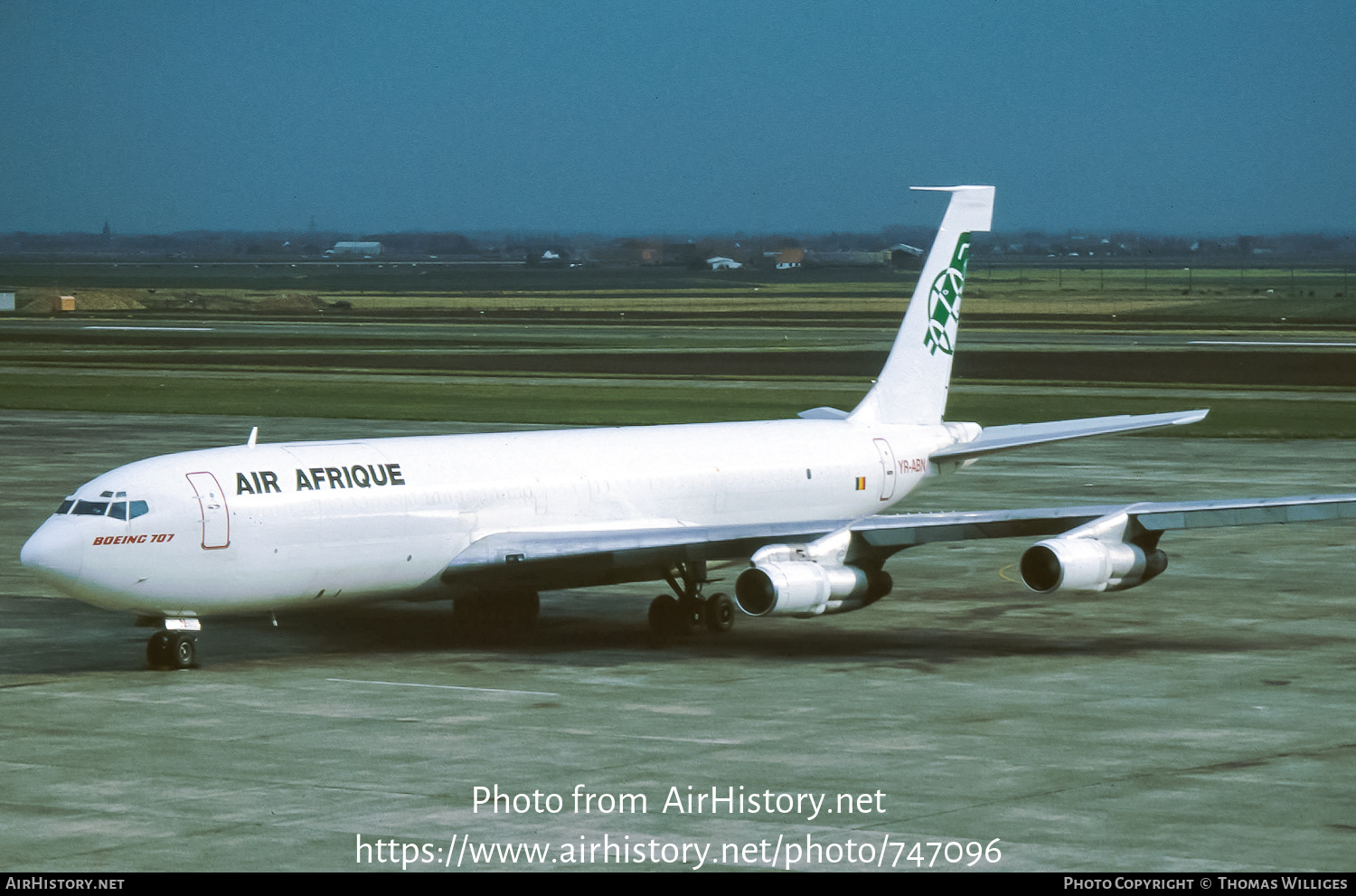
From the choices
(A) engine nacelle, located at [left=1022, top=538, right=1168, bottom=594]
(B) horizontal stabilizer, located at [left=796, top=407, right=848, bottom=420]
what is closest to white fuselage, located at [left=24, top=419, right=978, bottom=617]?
(B) horizontal stabilizer, located at [left=796, top=407, right=848, bottom=420]

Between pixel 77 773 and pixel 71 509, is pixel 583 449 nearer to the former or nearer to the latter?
pixel 71 509

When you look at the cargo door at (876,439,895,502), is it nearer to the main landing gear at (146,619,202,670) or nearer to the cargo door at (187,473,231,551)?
the cargo door at (187,473,231,551)

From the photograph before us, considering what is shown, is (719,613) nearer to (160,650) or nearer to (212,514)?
(212,514)

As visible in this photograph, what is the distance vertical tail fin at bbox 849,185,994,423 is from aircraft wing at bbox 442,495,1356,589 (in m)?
8.22

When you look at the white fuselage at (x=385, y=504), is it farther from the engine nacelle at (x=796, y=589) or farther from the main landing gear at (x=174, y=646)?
the engine nacelle at (x=796, y=589)

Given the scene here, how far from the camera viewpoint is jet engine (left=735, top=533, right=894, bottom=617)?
2888 centimetres

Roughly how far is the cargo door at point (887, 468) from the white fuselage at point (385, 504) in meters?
0.64

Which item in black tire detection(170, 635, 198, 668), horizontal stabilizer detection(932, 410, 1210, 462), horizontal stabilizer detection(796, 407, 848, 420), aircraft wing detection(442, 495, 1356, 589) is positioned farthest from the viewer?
horizontal stabilizer detection(796, 407, 848, 420)

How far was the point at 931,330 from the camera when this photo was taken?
1550 inches

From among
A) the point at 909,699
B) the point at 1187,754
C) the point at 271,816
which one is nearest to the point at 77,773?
the point at 271,816

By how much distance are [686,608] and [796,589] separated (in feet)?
14.3

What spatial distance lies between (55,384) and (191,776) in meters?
79.6

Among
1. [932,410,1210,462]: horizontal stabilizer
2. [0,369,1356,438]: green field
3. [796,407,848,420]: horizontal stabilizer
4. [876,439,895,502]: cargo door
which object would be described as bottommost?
[876,439,895,502]: cargo door

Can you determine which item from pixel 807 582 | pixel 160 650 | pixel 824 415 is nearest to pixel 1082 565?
pixel 807 582
